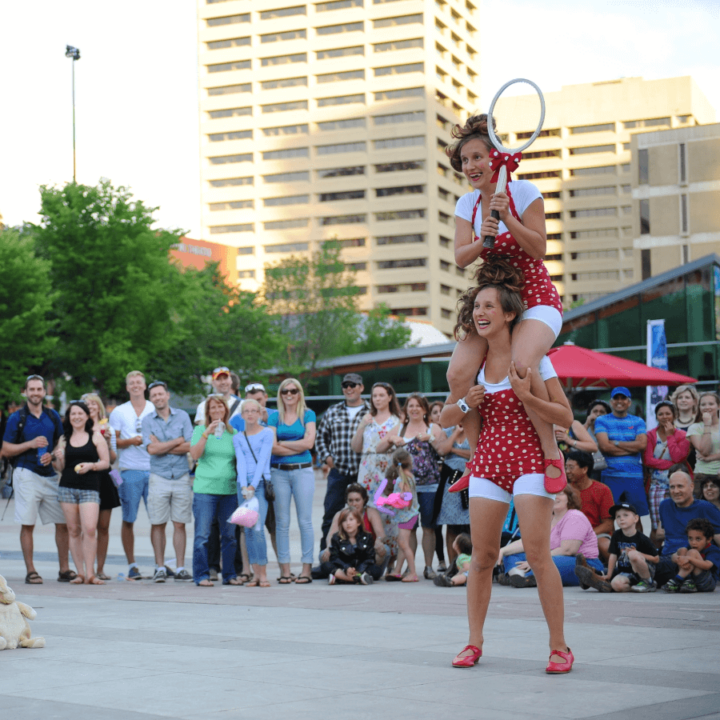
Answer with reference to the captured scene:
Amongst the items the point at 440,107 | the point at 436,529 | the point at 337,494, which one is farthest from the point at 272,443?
the point at 440,107

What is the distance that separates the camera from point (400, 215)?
12006 cm

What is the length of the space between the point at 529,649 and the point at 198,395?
43.5 m

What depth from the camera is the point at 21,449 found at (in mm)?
11539

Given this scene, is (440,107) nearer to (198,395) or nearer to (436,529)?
(198,395)

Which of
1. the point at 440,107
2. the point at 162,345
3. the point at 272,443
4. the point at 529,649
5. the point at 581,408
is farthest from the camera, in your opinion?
the point at 440,107

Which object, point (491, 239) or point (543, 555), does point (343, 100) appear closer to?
point (491, 239)

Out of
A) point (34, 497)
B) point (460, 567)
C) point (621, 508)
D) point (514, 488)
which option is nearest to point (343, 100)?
point (34, 497)

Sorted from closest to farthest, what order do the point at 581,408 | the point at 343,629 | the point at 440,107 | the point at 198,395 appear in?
the point at 343,629, the point at 581,408, the point at 198,395, the point at 440,107

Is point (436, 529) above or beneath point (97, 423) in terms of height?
beneath

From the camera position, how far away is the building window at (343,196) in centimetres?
12250

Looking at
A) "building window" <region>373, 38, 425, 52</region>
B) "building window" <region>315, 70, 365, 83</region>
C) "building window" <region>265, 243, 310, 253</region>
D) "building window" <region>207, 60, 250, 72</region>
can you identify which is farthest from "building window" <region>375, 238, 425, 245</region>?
"building window" <region>207, 60, 250, 72</region>

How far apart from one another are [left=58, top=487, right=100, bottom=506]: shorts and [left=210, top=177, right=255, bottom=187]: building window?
4775 inches

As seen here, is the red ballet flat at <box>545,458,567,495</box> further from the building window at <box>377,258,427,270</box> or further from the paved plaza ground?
the building window at <box>377,258,427,270</box>

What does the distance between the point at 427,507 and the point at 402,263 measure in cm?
Answer: 10852
